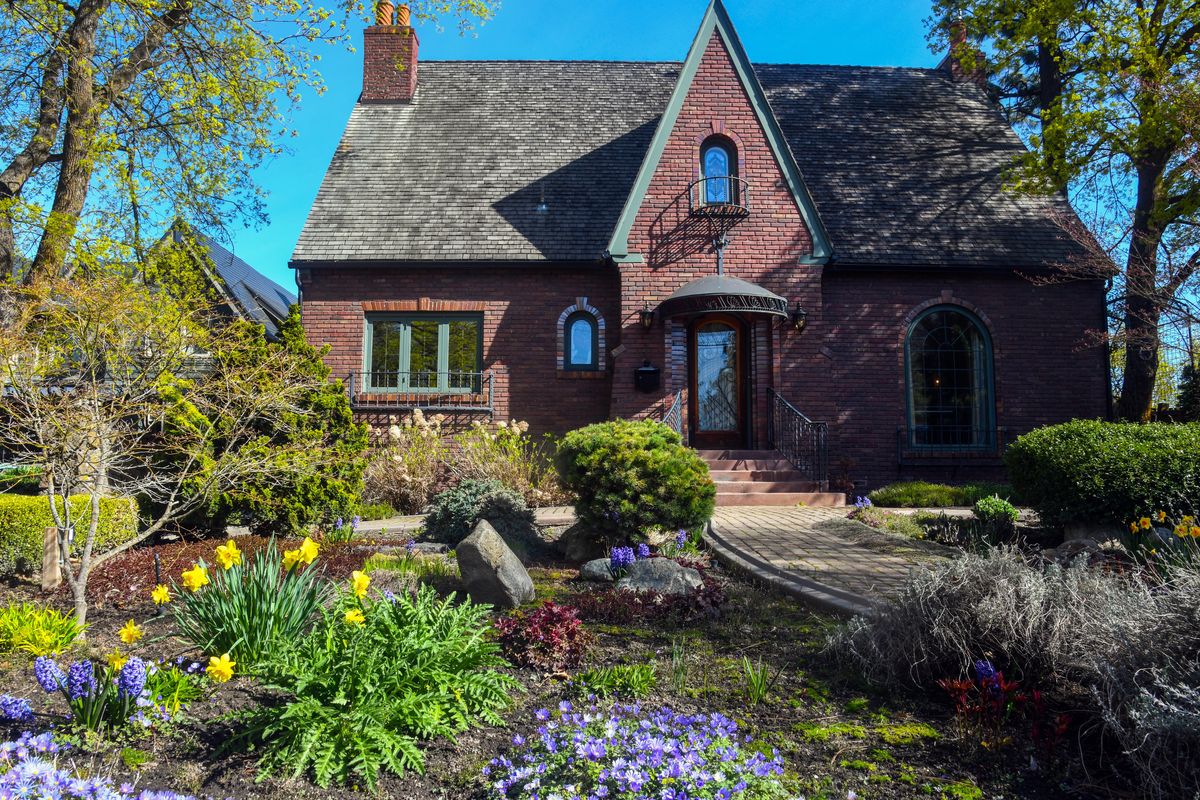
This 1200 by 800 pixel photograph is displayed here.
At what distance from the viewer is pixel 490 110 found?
655 inches

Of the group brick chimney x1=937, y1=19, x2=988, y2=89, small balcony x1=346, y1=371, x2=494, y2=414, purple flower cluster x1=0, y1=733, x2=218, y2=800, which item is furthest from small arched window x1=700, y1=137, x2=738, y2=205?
purple flower cluster x1=0, y1=733, x2=218, y2=800

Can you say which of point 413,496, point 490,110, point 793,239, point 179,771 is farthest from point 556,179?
point 179,771

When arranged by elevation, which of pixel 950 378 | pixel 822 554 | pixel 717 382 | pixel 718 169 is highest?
pixel 718 169

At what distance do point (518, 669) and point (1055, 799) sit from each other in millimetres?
2332

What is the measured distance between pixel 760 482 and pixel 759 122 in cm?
663

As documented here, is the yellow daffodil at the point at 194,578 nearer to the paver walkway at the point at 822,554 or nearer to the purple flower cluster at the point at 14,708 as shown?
the purple flower cluster at the point at 14,708

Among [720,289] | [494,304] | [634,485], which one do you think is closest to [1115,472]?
[634,485]

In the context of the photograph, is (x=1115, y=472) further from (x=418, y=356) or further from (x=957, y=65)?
(x=957, y=65)

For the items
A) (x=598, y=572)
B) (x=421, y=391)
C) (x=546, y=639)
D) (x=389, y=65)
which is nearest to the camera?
(x=546, y=639)

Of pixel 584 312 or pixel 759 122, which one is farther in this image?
pixel 584 312

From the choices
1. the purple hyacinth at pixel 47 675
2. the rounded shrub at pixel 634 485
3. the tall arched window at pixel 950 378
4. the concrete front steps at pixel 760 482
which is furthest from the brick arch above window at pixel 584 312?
the purple hyacinth at pixel 47 675

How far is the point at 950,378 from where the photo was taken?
13.8 m

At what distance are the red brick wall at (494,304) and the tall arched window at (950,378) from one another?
5.91 m

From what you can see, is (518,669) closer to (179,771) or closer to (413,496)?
(179,771)
